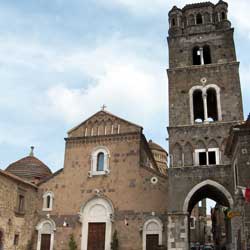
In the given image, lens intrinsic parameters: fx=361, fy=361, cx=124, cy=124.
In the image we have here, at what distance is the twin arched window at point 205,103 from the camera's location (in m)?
27.5

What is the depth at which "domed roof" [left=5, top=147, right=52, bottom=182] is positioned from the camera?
106ft

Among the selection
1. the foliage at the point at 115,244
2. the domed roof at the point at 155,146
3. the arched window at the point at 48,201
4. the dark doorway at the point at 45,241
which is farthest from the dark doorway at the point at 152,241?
the domed roof at the point at 155,146

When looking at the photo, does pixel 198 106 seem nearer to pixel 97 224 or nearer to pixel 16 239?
pixel 97 224

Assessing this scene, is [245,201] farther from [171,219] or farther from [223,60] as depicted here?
[223,60]

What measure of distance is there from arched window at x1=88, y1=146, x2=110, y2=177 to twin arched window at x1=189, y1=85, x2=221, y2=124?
7.70 meters

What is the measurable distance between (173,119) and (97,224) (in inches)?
397

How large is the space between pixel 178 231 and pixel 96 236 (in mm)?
7058

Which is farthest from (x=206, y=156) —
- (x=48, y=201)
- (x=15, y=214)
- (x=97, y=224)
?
(x=15, y=214)

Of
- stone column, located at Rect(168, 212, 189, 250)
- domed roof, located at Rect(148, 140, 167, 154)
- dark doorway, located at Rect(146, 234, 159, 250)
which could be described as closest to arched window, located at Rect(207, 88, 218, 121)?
stone column, located at Rect(168, 212, 189, 250)

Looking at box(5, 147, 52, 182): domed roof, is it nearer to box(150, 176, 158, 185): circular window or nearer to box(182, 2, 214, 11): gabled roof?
box(150, 176, 158, 185): circular window

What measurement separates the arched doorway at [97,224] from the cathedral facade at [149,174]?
76 millimetres

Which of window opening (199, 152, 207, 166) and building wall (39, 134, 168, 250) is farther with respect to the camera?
building wall (39, 134, 168, 250)

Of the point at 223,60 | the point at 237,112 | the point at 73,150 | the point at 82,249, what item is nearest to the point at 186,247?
the point at 82,249

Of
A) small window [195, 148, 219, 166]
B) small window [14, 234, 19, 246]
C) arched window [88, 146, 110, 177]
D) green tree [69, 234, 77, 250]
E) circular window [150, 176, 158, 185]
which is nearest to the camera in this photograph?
small window [195, 148, 219, 166]
